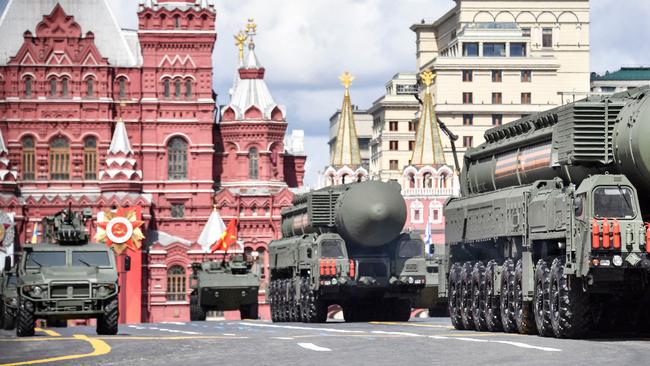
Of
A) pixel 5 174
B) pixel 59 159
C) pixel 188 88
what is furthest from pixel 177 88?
pixel 5 174

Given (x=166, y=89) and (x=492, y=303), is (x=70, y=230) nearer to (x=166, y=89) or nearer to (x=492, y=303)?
(x=492, y=303)

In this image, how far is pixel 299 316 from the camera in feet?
178

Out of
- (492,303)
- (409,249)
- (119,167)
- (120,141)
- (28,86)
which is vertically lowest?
(492,303)

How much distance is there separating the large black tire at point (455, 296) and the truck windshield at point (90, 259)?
8040mm

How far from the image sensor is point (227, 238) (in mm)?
104188

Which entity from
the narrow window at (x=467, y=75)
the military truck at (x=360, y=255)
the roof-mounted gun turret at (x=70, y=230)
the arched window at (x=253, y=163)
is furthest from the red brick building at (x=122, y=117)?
the roof-mounted gun turret at (x=70, y=230)

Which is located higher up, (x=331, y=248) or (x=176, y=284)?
(x=331, y=248)

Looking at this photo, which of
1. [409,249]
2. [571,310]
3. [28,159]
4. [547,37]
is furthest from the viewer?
[547,37]

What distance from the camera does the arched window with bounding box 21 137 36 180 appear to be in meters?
112

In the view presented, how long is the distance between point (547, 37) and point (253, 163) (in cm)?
6563

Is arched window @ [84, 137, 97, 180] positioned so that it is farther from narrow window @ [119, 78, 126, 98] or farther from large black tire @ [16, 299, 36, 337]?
large black tire @ [16, 299, 36, 337]

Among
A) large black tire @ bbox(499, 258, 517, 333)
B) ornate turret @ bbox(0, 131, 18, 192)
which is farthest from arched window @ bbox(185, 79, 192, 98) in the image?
large black tire @ bbox(499, 258, 517, 333)

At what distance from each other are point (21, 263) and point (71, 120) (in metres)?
76.2

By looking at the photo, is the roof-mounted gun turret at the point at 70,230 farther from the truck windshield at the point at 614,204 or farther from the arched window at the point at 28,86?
the arched window at the point at 28,86
